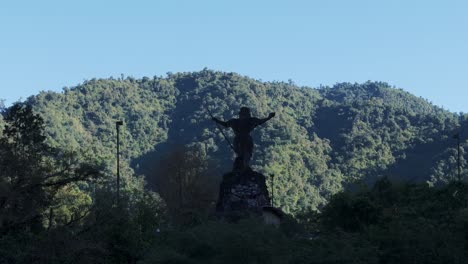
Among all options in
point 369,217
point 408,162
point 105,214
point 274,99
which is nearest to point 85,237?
point 105,214

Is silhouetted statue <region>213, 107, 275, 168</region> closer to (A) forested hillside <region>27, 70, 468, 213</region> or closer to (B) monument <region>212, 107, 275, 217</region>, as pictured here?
(B) monument <region>212, 107, 275, 217</region>

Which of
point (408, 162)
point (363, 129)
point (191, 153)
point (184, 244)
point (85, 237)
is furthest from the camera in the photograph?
point (363, 129)

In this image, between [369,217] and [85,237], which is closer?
[85,237]

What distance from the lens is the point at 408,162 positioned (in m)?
88.3

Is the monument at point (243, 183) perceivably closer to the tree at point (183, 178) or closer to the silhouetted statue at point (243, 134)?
the silhouetted statue at point (243, 134)

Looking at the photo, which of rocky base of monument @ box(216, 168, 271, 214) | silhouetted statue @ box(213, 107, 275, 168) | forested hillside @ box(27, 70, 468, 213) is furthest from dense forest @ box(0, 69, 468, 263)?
silhouetted statue @ box(213, 107, 275, 168)

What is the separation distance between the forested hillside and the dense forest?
317 millimetres

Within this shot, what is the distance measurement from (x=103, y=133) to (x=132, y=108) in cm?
1330

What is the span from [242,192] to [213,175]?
84.7 feet

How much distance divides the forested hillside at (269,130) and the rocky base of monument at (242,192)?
43.0 meters

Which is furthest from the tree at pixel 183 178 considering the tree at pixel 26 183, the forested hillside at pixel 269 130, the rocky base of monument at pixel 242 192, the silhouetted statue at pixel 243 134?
the tree at pixel 26 183

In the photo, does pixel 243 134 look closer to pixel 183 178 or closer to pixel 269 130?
pixel 183 178

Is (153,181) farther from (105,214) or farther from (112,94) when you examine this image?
(112,94)

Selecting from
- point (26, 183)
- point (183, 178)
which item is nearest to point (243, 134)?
point (26, 183)
